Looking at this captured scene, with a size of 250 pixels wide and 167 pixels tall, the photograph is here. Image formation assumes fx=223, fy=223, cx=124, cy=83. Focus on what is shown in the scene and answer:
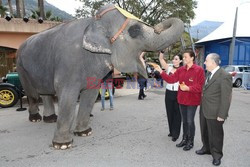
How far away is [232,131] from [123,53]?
3017 mm

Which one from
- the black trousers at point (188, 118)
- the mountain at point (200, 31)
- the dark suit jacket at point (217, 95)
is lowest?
the black trousers at point (188, 118)

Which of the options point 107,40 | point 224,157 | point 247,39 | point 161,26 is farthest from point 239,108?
point 247,39

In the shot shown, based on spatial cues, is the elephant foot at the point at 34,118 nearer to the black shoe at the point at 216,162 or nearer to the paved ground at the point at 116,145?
the paved ground at the point at 116,145

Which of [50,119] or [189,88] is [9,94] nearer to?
[50,119]

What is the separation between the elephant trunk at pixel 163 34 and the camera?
→ 317cm

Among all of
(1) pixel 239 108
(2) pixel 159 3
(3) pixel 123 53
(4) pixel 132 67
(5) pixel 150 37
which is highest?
(2) pixel 159 3

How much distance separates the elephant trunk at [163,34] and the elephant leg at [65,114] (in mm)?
1354

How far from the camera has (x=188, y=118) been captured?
3.51m

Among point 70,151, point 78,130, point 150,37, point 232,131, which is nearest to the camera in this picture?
point 150,37

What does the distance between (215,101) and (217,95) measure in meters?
0.09

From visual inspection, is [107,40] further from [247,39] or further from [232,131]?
[247,39]

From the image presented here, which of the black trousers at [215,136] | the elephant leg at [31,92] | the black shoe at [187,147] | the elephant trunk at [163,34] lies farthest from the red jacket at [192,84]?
the elephant leg at [31,92]

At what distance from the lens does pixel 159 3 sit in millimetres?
18672

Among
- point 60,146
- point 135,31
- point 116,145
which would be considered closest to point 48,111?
point 60,146
